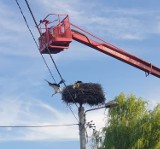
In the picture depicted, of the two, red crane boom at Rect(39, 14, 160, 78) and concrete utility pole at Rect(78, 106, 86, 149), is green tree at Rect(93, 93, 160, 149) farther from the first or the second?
concrete utility pole at Rect(78, 106, 86, 149)

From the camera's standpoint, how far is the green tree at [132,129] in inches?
1603

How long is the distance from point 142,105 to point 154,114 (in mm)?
2247

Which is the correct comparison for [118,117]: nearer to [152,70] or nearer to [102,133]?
[102,133]

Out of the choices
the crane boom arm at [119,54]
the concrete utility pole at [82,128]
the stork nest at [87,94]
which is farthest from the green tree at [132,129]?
the concrete utility pole at [82,128]

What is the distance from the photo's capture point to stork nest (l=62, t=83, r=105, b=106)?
33.7 m

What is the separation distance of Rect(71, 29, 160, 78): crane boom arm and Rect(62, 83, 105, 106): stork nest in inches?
216

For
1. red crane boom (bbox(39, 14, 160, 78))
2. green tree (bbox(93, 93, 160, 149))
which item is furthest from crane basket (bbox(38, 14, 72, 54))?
green tree (bbox(93, 93, 160, 149))

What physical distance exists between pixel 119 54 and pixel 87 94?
7.10 metres

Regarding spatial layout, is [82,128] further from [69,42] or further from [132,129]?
[132,129]

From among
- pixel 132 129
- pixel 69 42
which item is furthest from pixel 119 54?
pixel 132 129

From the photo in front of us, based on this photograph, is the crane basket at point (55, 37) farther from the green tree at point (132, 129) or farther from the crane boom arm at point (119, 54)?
the green tree at point (132, 129)

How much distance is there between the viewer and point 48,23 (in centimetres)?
2188

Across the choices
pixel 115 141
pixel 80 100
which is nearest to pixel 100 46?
pixel 80 100

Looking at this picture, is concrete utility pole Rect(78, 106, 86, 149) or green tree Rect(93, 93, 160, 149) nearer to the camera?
concrete utility pole Rect(78, 106, 86, 149)
